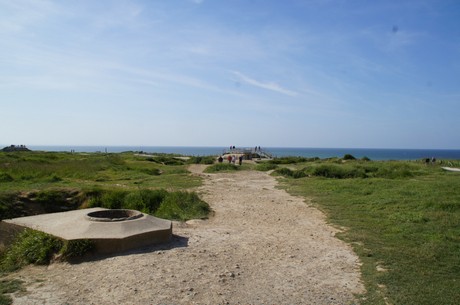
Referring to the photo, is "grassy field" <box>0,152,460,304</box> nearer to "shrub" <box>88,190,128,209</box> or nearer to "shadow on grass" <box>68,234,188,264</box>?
"shrub" <box>88,190,128,209</box>

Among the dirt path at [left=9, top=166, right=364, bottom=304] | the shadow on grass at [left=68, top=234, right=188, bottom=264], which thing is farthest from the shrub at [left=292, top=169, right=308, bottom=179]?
the shadow on grass at [left=68, top=234, right=188, bottom=264]

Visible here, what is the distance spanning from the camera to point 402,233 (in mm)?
11102

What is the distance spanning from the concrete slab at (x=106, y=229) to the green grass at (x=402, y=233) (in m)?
5.11

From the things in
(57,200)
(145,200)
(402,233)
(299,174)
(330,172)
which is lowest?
(57,200)

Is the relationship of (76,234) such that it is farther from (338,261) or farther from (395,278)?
(395,278)

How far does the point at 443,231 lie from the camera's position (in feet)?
37.0

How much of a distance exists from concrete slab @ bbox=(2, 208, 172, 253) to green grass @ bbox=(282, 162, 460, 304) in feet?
16.8

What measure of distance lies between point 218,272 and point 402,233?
6048 millimetres

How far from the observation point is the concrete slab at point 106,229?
9.29 metres

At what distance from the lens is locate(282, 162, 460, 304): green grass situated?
273 inches

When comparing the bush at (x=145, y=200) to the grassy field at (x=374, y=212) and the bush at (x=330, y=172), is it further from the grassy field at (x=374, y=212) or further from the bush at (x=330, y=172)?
the bush at (x=330, y=172)

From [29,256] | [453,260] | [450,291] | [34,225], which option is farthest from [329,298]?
[34,225]

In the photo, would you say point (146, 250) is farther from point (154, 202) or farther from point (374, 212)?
point (374, 212)

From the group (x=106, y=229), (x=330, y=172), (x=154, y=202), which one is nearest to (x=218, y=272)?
(x=106, y=229)
